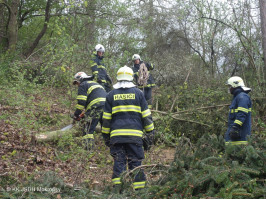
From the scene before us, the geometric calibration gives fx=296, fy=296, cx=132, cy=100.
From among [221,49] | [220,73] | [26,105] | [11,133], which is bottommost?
[11,133]

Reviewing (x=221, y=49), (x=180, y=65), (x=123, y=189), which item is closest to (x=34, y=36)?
(x=180, y=65)

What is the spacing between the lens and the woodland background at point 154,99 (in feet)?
11.5

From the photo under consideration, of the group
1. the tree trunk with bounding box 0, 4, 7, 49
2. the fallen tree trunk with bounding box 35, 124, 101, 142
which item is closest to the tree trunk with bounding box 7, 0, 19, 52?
the tree trunk with bounding box 0, 4, 7, 49

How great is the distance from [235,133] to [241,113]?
0.37 m

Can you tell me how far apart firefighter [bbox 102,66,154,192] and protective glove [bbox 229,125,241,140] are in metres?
1.56

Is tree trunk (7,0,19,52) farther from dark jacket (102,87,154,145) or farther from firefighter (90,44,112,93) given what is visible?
dark jacket (102,87,154,145)

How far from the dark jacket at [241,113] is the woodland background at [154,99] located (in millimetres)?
396

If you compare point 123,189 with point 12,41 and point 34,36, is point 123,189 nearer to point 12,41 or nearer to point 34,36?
point 12,41

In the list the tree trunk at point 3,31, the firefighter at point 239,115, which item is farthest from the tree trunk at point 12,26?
the firefighter at point 239,115

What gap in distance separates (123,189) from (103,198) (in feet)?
1.83

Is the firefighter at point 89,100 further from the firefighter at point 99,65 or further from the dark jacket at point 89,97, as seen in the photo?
the firefighter at point 99,65

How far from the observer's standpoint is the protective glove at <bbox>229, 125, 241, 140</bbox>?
Answer: 514 centimetres

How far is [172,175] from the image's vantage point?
3639mm

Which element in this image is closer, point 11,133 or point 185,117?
point 11,133
